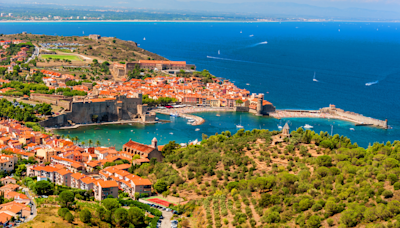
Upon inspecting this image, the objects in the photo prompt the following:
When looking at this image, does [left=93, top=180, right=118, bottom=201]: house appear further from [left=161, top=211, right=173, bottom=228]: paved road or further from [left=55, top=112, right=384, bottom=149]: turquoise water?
[left=55, top=112, right=384, bottom=149]: turquoise water

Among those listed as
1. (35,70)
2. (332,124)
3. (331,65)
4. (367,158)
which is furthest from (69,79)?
(331,65)

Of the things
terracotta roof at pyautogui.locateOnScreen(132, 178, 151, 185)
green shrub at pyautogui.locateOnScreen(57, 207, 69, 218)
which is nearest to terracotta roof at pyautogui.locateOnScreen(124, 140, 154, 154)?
terracotta roof at pyautogui.locateOnScreen(132, 178, 151, 185)

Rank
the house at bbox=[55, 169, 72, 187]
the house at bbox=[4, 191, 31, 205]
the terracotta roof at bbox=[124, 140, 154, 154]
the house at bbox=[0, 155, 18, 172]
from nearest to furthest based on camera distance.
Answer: the house at bbox=[4, 191, 31, 205] < the house at bbox=[55, 169, 72, 187] < the house at bbox=[0, 155, 18, 172] < the terracotta roof at bbox=[124, 140, 154, 154]

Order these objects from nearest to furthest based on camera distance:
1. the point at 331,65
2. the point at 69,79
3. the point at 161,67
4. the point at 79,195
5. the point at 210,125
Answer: the point at 79,195
the point at 210,125
the point at 69,79
the point at 161,67
the point at 331,65

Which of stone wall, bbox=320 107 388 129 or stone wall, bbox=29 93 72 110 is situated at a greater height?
stone wall, bbox=29 93 72 110

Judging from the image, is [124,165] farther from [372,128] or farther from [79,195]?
[372,128]

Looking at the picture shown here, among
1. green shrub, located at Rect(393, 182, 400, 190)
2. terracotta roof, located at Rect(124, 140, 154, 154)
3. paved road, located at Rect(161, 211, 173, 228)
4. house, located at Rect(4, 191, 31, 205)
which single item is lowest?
paved road, located at Rect(161, 211, 173, 228)
